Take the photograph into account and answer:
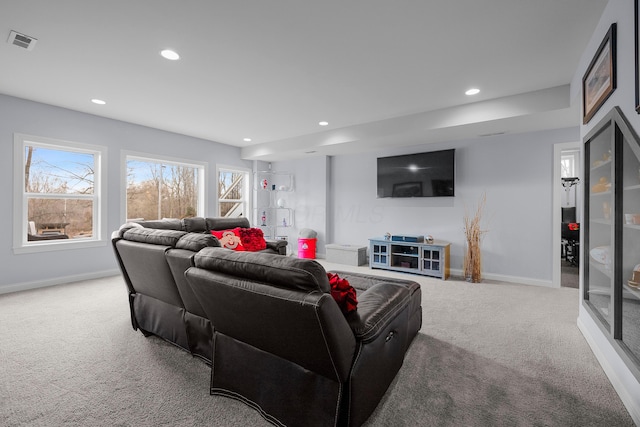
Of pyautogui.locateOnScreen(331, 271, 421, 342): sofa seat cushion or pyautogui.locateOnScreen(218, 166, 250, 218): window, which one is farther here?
pyautogui.locateOnScreen(218, 166, 250, 218): window

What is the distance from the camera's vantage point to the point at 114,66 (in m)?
2.85

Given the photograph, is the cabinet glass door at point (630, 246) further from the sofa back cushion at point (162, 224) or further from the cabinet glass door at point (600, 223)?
the sofa back cushion at point (162, 224)

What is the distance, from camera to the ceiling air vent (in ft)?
7.65

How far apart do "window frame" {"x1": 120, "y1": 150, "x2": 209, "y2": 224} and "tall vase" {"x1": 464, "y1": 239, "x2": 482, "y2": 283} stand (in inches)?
191

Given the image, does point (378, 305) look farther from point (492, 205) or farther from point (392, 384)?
point (492, 205)

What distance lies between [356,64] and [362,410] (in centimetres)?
276

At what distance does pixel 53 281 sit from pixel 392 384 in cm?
467

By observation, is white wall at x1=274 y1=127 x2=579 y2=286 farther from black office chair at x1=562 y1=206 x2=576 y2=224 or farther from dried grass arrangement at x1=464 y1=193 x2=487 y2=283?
black office chair at x1=562 y1=206 x2=576 y2=224

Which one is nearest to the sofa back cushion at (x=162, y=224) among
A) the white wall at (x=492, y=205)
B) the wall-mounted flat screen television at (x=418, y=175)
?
the white wall at (x=492, y=205)

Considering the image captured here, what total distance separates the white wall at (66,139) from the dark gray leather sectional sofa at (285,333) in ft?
10.4

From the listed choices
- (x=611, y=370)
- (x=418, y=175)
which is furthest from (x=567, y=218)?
(x=611, y=370)

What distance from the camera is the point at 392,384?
1.84 m

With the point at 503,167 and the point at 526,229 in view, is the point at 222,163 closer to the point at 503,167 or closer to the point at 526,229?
the point at 503,167

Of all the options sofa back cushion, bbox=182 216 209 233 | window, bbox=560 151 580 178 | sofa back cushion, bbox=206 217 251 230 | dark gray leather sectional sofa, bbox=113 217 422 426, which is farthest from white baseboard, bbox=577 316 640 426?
window, bbox=560 151 580 178
